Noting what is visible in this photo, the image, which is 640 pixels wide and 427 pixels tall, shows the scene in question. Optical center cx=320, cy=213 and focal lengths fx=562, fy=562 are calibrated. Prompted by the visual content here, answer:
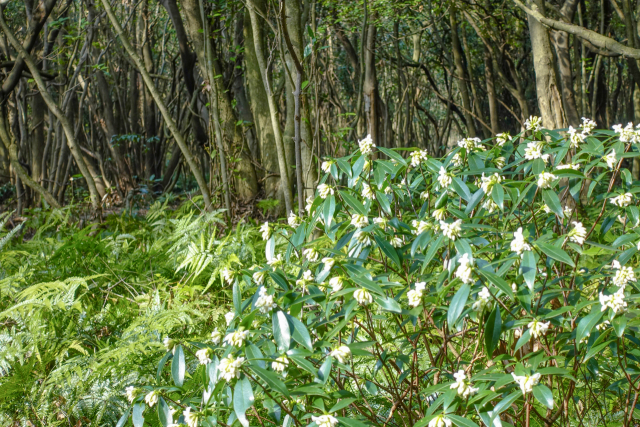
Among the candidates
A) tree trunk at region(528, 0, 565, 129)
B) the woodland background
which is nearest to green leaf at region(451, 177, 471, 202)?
the woodland background

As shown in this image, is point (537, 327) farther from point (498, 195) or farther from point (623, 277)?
point (498, 195)

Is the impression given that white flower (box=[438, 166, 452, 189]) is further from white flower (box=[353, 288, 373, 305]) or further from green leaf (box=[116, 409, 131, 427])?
green leaf (box=[116, 409, 131, 427])

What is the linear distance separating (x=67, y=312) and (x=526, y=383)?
8.49ft

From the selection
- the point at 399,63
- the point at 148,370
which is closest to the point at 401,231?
the point at 148,370

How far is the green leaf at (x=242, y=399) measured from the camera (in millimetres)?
1182

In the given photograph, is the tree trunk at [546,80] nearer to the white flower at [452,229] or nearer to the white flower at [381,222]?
the white flower at [381,222]

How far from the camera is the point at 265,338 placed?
4.84ft

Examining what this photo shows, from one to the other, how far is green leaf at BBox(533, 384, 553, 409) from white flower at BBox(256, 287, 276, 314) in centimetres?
59

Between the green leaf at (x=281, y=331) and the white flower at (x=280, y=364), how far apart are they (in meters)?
0.02

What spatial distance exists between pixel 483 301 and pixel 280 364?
1.62 feet

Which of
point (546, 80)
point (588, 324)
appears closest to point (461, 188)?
point (588, 324)

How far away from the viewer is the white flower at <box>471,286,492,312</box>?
1.23m

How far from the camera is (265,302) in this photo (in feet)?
4.27

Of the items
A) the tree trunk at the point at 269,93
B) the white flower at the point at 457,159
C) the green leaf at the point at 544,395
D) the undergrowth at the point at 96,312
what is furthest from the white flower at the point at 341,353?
the tree trunk at the point at 269,93
